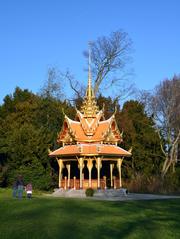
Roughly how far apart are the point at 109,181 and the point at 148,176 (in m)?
3.65

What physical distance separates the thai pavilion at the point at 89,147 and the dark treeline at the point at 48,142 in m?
2.21

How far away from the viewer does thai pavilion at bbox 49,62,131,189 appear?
33500mm

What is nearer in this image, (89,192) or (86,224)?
(86,224)

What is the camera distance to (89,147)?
33938 millimetres

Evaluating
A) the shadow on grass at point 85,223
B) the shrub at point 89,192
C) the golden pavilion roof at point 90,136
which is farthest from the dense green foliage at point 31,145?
the shadow on grass at point 85,223

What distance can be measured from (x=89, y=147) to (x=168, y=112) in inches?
605

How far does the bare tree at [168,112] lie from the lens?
4478cm

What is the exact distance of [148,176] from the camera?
131 feet

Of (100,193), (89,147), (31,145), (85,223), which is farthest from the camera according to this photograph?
(31,145)

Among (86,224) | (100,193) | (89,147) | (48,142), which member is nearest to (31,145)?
(48,142)

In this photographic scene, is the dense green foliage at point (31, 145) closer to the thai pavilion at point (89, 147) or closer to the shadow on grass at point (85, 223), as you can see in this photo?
the thai pavilion at point (89, 147)

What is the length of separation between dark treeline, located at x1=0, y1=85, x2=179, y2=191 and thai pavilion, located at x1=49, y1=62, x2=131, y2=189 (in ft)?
7.24

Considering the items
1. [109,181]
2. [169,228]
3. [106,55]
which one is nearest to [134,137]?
[109,181]

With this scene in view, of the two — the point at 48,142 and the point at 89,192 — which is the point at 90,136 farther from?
the point at 48,142
